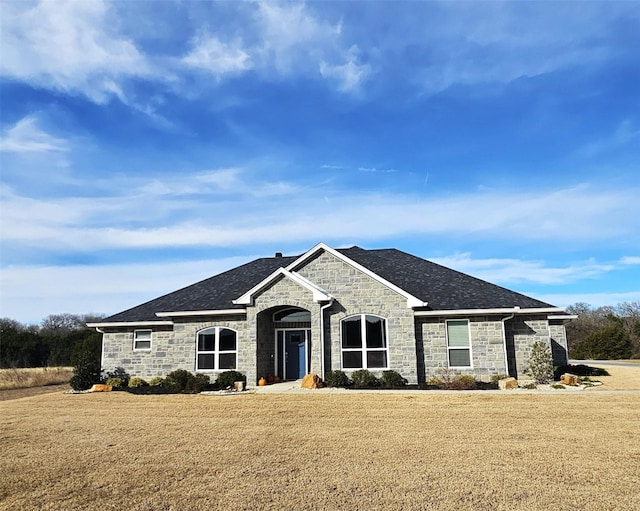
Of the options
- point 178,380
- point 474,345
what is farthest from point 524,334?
point 178,380

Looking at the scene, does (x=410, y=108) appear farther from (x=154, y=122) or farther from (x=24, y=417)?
(x=24, y=417)

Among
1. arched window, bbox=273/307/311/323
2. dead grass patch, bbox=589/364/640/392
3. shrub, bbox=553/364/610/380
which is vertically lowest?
dead grass patch, bbox=589/364/640/392

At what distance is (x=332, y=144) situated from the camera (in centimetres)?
1808

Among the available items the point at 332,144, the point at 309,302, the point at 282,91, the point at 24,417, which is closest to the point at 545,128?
the point at 332,144

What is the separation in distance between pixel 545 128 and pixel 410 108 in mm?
4725

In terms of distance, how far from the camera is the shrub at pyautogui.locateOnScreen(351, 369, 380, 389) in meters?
18.4

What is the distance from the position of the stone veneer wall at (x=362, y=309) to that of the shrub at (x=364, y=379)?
2.32 ft

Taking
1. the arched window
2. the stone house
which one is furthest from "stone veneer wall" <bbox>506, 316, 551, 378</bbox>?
the arched window

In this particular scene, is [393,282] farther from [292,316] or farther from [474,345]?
[292,316]

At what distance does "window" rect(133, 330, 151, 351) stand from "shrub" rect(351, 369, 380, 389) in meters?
9.65

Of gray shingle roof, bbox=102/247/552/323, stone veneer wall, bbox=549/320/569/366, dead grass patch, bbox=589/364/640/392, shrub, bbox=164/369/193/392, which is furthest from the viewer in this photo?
stone veneer wall, bbox=549/320/569/366

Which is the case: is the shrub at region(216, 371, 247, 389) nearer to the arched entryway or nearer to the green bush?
the arched entryway

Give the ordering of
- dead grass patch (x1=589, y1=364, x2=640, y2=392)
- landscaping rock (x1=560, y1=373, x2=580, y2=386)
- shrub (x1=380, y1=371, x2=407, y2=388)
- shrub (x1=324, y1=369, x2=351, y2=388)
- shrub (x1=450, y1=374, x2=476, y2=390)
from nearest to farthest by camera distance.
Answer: dead grass patch (x1=589, y1=364, x2=640, y2=392), shrub (x1=450, y1=374, x2=476, y2=390), landscaping rock (x1=560, y1=373, x2=580, y2=386), shrub (x1=380, y1=371, x2=407, y2=388), shrub (x1=324, y1=369, x2=351, y2=388)

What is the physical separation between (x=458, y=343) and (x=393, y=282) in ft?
12.8
